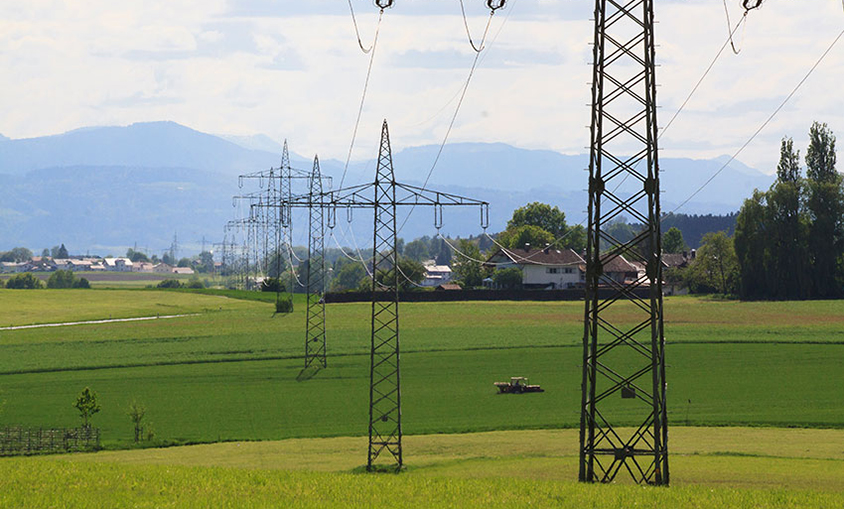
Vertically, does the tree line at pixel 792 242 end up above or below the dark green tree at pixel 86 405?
above

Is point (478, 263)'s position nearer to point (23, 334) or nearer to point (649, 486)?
point (23, 334)

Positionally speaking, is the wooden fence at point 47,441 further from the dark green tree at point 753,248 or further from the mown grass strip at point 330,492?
the dark green tree at point 753,248

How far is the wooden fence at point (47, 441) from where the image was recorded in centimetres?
4675

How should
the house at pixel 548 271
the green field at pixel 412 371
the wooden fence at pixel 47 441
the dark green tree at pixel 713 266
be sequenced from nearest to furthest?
the wooden fence at pixel 47 441 → the green field at pixel 412 371 → the dark green tree at pixel 713 266 → the house at pixel 548 271

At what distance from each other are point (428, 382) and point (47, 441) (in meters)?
26.5

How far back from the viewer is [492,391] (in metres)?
63.1

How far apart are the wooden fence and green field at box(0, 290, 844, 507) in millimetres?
1237

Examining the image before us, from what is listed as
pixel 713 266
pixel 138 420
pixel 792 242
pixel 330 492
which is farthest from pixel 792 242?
pixel 330 492

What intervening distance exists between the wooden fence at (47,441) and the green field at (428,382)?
1.24 metres

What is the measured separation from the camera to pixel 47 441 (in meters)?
48.1

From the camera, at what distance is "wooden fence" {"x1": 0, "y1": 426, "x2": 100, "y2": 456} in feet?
153

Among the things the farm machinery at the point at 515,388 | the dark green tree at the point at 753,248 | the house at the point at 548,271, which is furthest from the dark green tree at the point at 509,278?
the farm machinery at the point at 515,388

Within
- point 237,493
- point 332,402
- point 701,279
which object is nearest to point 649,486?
point 237,493

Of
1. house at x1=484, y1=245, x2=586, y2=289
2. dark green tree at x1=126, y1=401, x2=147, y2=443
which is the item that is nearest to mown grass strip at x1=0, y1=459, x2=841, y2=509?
dark green tree at x1=126, y1=401, x2=147, y2=443
